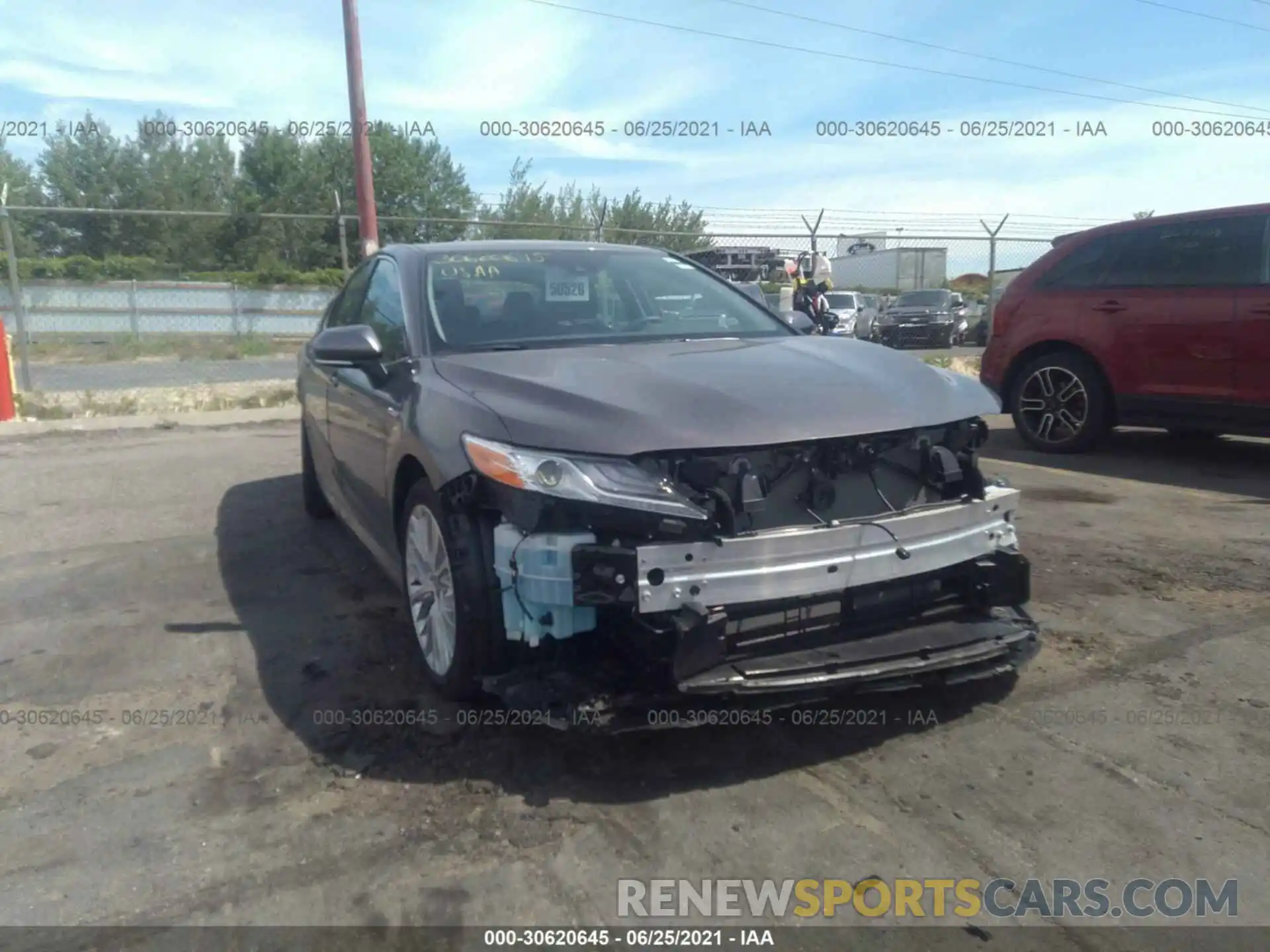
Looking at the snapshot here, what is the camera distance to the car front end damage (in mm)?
2873

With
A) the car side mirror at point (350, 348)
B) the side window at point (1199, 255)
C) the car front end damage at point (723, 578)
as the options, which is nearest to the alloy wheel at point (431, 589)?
the car front end damage at point (723, 578)

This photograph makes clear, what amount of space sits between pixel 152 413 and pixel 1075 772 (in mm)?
9950

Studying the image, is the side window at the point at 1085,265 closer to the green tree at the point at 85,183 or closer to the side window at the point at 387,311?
the side window at the point at 387,311

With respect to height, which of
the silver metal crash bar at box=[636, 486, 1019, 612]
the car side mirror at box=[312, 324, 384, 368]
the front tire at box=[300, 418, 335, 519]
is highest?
the car side mirror at box=[312, 324, 384, 368]

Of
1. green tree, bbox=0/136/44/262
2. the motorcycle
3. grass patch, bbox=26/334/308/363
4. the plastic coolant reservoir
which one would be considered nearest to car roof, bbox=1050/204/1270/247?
the plastic coolant reservoir

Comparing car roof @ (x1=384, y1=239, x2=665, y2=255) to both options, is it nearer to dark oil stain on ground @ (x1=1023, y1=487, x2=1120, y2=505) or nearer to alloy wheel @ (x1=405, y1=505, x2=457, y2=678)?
alloy wheel @ (x1=405, y1=505, x2=457, y2=678)

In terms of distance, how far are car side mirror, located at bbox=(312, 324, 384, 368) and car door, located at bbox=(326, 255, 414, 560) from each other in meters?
0.11

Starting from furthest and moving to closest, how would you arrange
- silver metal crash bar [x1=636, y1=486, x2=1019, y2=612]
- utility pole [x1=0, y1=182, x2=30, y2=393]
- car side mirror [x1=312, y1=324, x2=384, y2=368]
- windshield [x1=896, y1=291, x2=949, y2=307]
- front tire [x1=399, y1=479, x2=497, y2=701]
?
1. windshield [x1=896, y1=291, x2=949, y2=307]
2. utility pole [x1=0, y1=182, x2=30, y2=393]
3. car side mirror [x1=312, y1=324, x2=384, y2=368]
4. front tire [x1=399, y1=479, x2=497, y2=701]
5. silver metal crash bar [x1=636, y1=486, x2=1019, y2=612]

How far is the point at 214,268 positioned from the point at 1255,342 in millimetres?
30802

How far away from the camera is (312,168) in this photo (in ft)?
118

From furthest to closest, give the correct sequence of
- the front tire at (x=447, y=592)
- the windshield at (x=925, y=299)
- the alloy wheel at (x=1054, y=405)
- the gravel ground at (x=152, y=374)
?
the windshield at (x=925, y=299) → the gravel ground at (x=152, y=374) → the alloy wheel at (x=1054, y=405) → the front tire at (x=447, y=592)

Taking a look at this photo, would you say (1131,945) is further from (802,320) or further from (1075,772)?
(802,320)

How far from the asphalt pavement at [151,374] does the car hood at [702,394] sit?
1034 cm

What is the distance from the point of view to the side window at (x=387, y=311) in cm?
412
